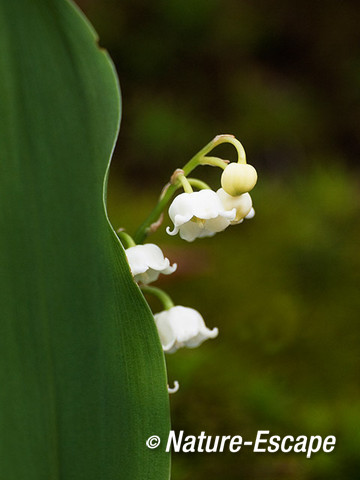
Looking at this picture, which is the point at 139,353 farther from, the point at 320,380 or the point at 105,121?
the point at 320,380

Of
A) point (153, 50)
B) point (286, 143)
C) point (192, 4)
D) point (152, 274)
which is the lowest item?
point (152, 274)

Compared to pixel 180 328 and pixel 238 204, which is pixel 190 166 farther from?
pixel 180 328

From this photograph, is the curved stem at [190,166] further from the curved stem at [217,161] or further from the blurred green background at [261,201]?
the blurred green background at [261,201]

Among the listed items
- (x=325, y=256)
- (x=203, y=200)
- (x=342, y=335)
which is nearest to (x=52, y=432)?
(x=203, y=200)

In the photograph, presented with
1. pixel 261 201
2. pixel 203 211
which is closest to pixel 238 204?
pixel 203 211

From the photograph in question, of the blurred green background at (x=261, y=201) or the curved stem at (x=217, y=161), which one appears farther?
the blurred green background at (x=261, y=201)

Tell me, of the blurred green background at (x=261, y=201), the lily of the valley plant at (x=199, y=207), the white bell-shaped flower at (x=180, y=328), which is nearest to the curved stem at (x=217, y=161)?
the lily of the valley plant at (x=199, y=207)

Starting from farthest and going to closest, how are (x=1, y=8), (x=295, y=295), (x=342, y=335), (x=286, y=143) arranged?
(x=286, y=143) → (x=295, y=295) → (x=342, y=335) → (x=1, y=8)

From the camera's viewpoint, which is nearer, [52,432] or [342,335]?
[52,432]
